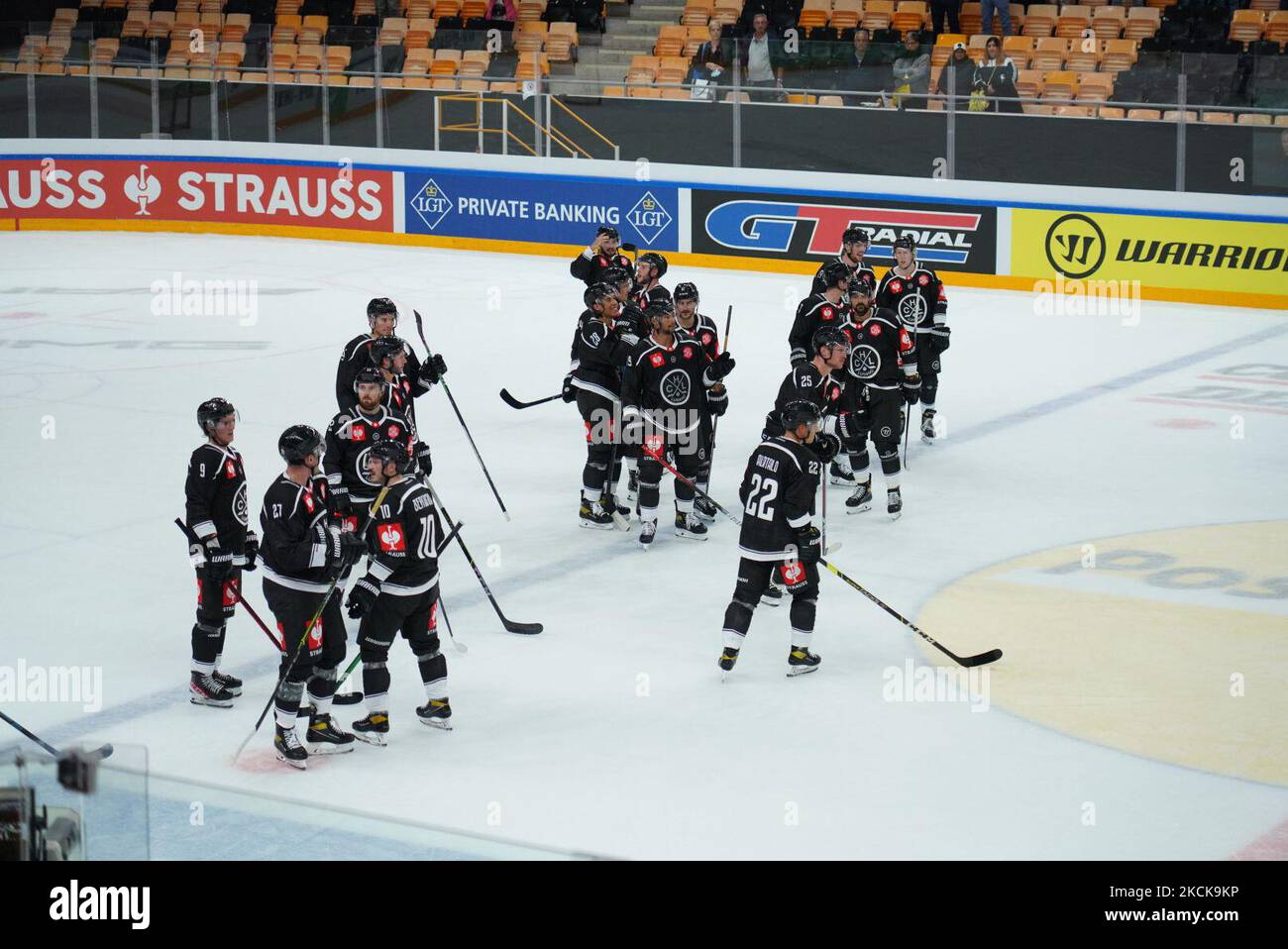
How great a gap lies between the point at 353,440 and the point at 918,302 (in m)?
5.27

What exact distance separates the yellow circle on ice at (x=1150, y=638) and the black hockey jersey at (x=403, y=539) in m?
2.77

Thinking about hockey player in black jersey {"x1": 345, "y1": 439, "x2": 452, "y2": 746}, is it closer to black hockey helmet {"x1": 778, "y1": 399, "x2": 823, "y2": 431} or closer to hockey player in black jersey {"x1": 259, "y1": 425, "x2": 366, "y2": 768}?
hockey player in black jersey {"x1": 259, "y1": 425, "x2": 366, "y2": 768}

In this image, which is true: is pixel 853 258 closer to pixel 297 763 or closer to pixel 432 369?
pixel 432 369

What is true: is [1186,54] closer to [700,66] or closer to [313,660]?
[700,66]

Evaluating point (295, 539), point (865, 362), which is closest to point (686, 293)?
point (865, 362)

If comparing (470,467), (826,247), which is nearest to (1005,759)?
(470,467)

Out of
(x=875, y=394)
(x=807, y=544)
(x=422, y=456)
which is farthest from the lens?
(x=875, y=394)

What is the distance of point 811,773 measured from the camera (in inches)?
287

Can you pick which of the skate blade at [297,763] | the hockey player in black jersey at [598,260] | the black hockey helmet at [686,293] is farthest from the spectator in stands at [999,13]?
the skate blade at [297,763]

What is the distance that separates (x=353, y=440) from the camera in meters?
9.09

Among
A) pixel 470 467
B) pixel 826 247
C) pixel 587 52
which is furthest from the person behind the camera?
pixel 587 52

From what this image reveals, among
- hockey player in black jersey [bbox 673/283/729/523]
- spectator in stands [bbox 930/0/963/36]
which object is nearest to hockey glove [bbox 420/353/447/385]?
hockey player in black jersey [bbox 673/283/729/523]

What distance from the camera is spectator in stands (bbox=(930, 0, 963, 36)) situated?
21953mm
